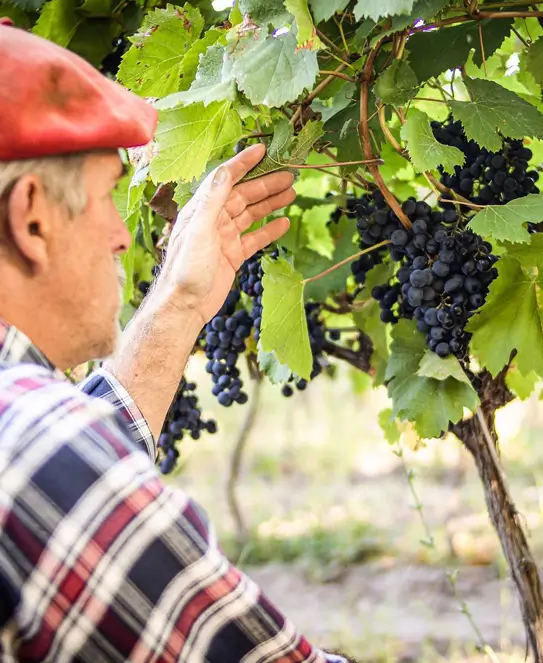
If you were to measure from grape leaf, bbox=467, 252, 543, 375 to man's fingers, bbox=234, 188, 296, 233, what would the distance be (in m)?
0.39

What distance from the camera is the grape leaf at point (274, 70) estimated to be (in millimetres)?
1151

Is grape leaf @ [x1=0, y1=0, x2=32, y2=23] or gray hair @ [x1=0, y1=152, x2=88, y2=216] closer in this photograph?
gray hair @ [x1=0, y1=152, x2=88, y2=216]

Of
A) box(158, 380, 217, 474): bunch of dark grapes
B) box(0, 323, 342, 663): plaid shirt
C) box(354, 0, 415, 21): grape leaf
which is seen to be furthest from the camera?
box(158, 380, 217, 474): bunch of dark grapes

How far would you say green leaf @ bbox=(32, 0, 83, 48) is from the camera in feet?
5.49

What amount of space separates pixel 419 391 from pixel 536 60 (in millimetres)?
583

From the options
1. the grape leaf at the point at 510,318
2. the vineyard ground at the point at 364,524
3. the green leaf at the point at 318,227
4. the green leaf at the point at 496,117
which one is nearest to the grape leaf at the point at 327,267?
the green leaf at the point at 318,227

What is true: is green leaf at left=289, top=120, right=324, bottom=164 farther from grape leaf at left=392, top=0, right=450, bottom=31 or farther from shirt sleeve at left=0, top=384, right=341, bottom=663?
shirt sleeve at left=0, top=384, right=341, bottom=663

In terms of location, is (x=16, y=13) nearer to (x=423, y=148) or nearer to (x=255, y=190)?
(x=255, y=190)

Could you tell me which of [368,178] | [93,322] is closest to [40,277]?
[93,322]

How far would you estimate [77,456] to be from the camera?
2.49 feet

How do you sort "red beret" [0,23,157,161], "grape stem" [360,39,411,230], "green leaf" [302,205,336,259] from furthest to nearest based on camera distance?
1. "green leaf" [302,205,336,259]
2. "grape stem" [360,39,411,230]
3. "red beret" [0,23,157,161]

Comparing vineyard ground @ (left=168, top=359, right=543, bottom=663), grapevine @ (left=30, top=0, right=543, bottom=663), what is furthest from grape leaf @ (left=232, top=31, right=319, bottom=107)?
vineyard ground @ (left=168, top=359, right=543, bottom=663)

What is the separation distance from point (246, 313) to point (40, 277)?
82 centimetres

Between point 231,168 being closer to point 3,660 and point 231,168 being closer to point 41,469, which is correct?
point 41,469
